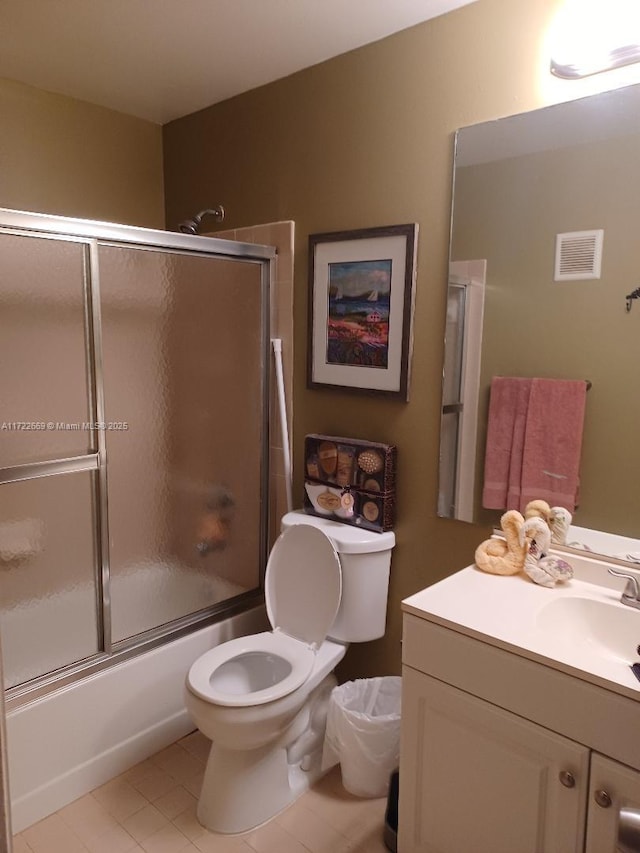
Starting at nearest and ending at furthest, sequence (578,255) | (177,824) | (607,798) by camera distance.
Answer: (607,798) < (578,255) < (177,824)

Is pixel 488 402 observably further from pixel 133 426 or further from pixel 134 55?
pixel 134 55

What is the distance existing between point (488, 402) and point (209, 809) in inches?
58.4

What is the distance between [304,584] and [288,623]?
16 centimetres

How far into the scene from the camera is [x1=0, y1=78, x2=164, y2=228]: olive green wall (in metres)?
2.36

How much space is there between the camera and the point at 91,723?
1.99 m

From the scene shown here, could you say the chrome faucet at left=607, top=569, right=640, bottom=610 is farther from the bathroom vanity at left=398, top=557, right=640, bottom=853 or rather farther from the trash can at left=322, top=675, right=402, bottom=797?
the trash can at left=322, top=675, right=402, bottom=797

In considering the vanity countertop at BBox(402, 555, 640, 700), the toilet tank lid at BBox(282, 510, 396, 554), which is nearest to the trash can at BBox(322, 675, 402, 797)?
the toilet tank lid at BBox(282, 510, 396, 554)

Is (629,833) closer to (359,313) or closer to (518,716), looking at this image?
(518,716)

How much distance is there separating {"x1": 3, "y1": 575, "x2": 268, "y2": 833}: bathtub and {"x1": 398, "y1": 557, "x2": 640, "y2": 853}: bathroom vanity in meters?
1.00

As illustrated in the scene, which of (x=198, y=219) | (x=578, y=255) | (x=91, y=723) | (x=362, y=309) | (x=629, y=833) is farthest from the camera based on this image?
(x=198, y=219)

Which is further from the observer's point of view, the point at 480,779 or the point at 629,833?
the point at 480,779

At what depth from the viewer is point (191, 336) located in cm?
222

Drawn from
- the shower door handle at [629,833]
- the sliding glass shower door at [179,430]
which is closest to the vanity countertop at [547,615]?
the shower door handle at [629,833]

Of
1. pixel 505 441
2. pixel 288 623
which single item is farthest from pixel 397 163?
pixel 288 623
